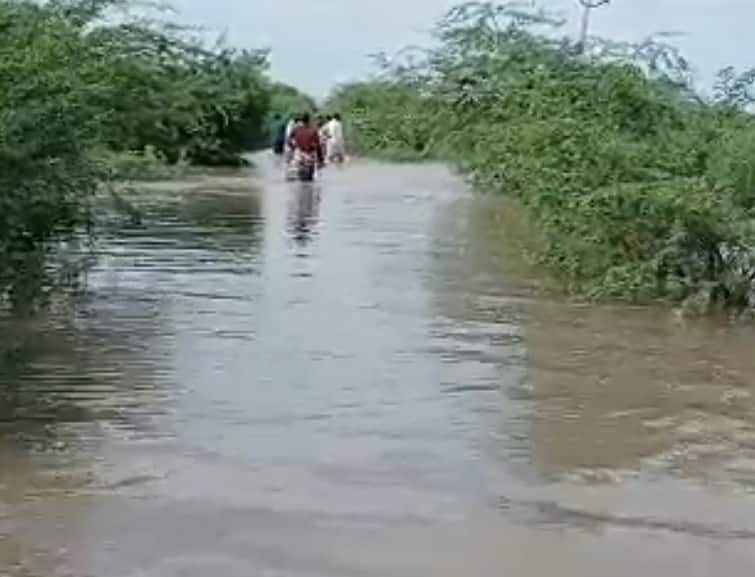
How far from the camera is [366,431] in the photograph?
32.7 ft

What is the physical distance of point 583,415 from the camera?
10633mm

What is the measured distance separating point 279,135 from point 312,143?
12998 mm

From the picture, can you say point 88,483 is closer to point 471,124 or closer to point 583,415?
point 583,415

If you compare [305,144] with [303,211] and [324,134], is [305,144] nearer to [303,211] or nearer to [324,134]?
[324,134]

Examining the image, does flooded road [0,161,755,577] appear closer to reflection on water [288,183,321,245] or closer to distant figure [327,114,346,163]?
reflection on water [288,183,321,245]

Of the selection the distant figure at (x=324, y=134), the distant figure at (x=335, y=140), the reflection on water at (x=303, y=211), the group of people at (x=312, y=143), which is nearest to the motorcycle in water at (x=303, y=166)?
the group of people at (x=312, y=143)

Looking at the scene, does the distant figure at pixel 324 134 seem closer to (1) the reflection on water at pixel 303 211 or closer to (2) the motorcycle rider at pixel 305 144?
(2) the motorcycle rider at pixel 305 144

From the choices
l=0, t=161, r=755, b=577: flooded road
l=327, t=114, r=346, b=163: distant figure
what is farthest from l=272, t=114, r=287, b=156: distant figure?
l=0, t=161, r=755, b=577: flooded road

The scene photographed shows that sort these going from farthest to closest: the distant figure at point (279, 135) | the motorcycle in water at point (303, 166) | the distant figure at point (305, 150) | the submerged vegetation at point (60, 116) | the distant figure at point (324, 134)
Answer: the distant figure at point (279, 135), the distant figure at point (324, 134), the motorcycle in water at point (303, 166), the distant figure at point (305, 150), the submerged vegetation at point (60, 116)

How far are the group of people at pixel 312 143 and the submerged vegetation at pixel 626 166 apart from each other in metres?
10.4

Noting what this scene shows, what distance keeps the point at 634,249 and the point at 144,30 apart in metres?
7.06

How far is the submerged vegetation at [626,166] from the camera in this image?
15328 mm

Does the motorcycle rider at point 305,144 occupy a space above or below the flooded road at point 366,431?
→ above

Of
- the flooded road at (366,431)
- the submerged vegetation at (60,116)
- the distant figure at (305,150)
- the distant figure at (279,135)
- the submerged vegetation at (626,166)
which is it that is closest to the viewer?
the flooded road at (366,431)
